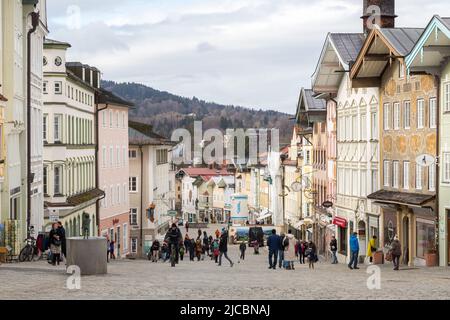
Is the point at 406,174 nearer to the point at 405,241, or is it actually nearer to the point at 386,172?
the point at 405,241

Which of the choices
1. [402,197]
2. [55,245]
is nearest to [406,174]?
[402,197]

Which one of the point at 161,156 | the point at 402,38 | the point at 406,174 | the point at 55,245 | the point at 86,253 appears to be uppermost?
the point at 402,38

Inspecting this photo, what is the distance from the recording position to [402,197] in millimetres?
49000

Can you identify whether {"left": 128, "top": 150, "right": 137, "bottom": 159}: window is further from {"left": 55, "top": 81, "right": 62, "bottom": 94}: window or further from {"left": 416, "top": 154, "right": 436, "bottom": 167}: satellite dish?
{"left": 416, "top": 154, "right": 436, "bottom": 167}: satellite dish

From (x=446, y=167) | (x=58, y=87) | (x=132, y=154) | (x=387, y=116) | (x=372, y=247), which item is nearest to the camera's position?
(x=446, y=167)

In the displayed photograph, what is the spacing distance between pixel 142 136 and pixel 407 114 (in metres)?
49.4

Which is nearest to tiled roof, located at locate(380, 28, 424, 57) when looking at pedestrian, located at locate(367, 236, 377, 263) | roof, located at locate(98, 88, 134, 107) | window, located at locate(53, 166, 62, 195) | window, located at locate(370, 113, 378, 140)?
window, located at locate(370, 113, 378, 140)

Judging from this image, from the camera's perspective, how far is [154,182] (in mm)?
98250

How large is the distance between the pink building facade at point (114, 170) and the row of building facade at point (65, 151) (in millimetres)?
77

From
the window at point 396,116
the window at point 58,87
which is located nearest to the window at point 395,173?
the window at point 396,116

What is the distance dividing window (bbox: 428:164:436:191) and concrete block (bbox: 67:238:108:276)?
2100cm
